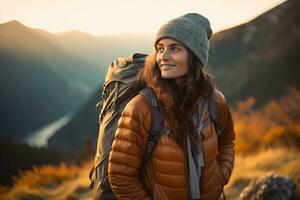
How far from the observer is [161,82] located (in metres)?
1.96

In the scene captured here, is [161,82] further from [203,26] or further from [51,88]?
[51,88]

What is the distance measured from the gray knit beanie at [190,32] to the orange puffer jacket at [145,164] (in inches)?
15.0

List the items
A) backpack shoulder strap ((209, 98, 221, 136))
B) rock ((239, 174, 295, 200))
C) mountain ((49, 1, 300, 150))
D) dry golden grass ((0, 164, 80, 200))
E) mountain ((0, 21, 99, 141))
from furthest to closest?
mountain ((49, 1, 300, 150))
mountain ((0, 21, 99, 141))
dry golden grass ((0, 164, 80, 200))
rock ((239, 174, 295, 200))
backpack shoulder strap ((209, 98, 221, 136))

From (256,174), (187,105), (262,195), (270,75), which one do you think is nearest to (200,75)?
(187,105)

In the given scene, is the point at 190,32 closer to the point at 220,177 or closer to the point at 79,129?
the point at 220,177

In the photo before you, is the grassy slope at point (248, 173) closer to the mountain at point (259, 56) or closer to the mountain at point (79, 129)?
the mountain at point (259, 56)

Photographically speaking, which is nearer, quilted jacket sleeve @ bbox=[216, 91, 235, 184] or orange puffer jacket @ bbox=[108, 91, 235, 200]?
orange puffer jacket @ bbox=[108, 91, 235, 200]

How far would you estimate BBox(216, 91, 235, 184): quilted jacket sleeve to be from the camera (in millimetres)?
2292

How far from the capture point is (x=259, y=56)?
26.9m

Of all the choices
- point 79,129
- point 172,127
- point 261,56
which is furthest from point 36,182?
point 79,129

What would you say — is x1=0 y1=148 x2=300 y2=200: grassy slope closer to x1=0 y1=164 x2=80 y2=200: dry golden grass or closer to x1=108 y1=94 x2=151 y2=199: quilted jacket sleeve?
x1=0 y1=164 x2=80 y2=200: dry golden grass

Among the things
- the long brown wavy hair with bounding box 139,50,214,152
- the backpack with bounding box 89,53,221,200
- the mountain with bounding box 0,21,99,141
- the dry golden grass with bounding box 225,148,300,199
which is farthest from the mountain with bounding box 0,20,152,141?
the dry golden grass with bounding box 225,148,300,199

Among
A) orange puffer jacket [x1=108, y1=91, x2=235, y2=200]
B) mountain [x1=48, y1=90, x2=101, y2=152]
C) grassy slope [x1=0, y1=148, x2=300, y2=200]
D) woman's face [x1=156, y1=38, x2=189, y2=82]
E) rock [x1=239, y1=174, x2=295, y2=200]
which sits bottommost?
mountain [x1=48, y1=90, x2=101, y2=152]

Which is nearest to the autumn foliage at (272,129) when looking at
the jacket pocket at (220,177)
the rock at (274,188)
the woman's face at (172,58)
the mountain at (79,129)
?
the rock at (274,188)
